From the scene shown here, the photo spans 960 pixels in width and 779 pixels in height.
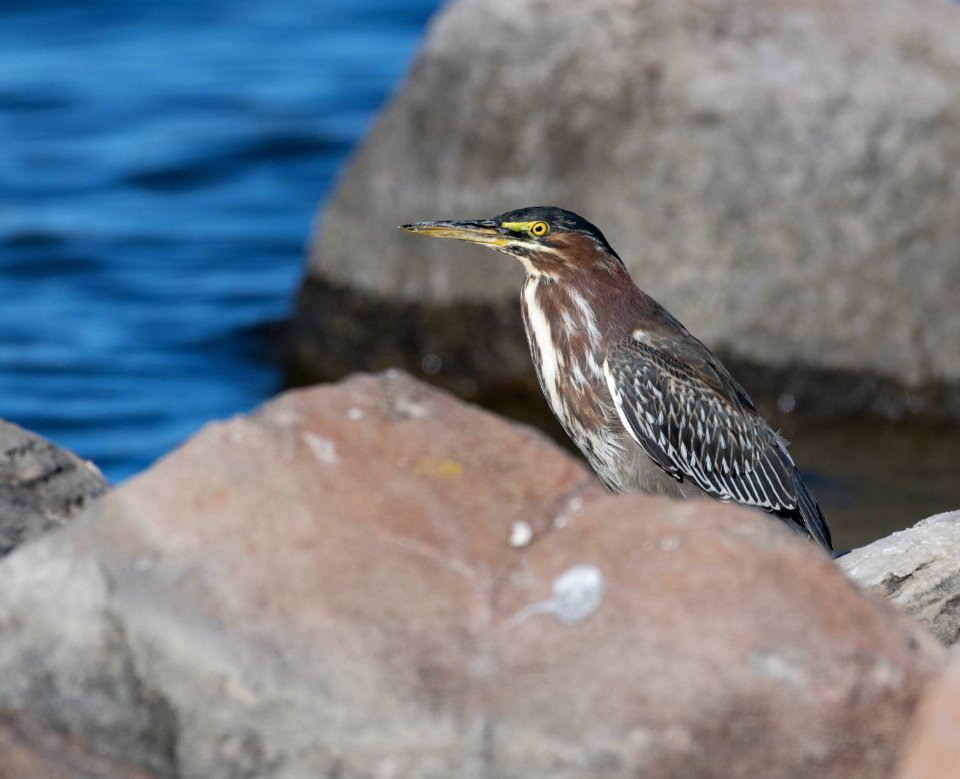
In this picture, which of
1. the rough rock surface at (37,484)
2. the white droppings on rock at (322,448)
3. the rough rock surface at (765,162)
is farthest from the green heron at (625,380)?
the rough rock surface at (765,162)

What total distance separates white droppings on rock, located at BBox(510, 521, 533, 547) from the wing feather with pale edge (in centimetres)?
246

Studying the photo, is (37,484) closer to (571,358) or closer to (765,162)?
(571,358)

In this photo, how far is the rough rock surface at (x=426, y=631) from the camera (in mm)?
3383

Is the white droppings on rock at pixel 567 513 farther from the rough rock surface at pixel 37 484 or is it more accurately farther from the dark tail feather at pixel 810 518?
the dark tail feather at pixel 810 518

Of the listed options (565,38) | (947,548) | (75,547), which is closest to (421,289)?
(565,38)

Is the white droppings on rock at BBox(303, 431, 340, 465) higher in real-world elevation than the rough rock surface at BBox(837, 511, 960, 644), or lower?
higher

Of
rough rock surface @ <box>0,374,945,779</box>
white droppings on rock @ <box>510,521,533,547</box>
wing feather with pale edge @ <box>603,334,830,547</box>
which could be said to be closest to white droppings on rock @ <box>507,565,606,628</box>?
rough rock surface @ <box>0,374,945,779</box>

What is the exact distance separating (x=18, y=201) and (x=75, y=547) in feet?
43.1

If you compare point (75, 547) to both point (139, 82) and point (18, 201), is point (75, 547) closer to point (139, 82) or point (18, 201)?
point (18, 201)

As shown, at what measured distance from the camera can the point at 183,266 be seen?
14680mm

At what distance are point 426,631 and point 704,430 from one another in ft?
10.1

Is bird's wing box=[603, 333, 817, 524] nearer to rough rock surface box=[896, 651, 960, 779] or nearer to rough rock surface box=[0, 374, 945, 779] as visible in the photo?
rough rock surface box=[0, 374, 945, 779]

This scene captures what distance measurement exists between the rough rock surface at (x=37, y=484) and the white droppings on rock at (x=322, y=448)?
1079 millimetres

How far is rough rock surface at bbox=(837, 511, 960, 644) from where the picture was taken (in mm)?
5168
